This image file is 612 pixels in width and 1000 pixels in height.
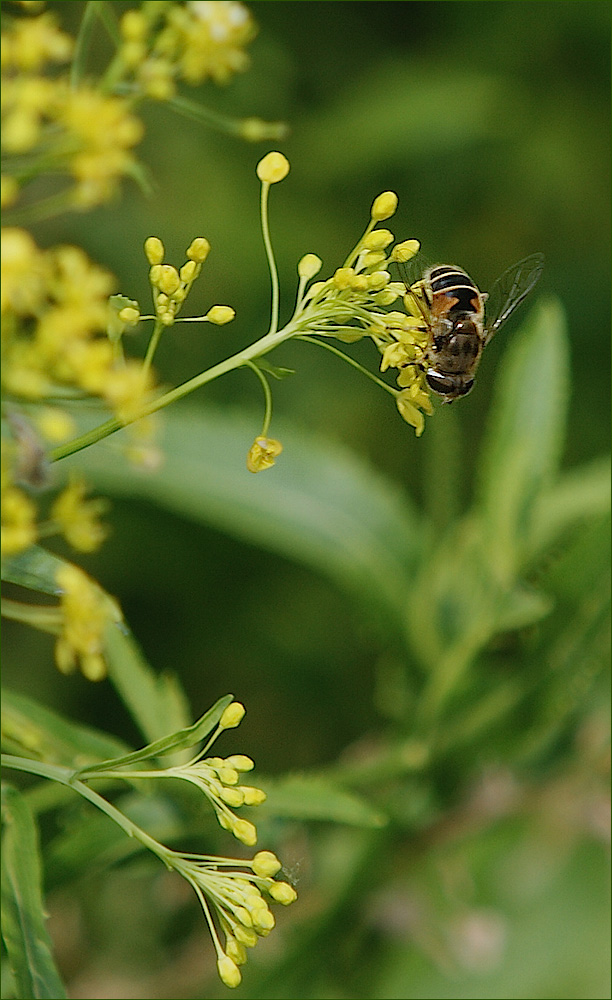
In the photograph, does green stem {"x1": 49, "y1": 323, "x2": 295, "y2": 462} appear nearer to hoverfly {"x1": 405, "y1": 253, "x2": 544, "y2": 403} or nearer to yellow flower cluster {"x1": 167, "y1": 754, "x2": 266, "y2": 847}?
yellow flower cluster {"x1": 167, "y1": 754, "x2": 266, "y2": 847}

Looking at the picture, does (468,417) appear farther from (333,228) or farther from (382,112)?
(382,112)

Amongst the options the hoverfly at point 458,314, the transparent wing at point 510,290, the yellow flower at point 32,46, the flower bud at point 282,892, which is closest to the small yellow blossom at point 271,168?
the yellow flower at point 32,46

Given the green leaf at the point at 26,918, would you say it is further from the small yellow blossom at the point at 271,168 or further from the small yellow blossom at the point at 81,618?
the small yellow blossom at the point at 271,168

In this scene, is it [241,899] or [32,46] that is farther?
[241,899]

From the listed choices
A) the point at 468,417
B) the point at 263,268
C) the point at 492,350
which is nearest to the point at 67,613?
the point at 492,350

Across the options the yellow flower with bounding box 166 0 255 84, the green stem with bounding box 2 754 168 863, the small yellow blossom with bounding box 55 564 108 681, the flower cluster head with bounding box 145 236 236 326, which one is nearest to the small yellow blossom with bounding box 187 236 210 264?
the flower cluster head with bounding box 145 236 236 326

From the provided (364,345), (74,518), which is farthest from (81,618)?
(364,345)

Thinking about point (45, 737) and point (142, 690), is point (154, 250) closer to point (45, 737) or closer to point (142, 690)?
point (45, 737)
